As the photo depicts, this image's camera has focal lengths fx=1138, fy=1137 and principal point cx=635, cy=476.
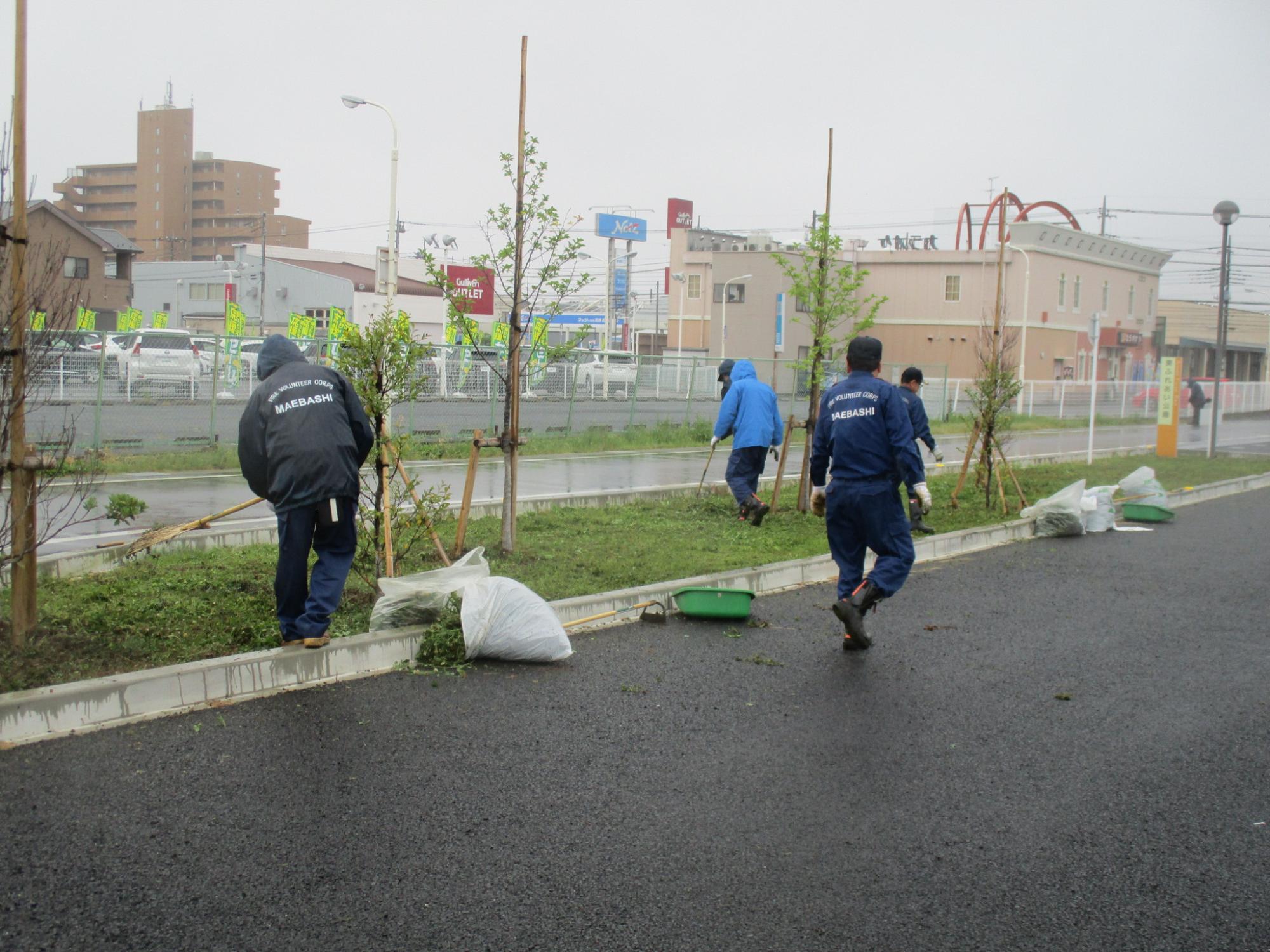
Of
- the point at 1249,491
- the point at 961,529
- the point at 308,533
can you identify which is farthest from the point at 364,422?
the point at 1249,491

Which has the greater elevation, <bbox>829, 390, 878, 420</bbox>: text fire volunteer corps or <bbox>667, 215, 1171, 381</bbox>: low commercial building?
<bbox>667, 215, 1171, 381</bbox>: low commercial building

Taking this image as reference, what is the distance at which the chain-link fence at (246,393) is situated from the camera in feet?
58.1

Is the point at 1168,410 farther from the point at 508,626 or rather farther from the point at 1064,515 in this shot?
the point at 508,626

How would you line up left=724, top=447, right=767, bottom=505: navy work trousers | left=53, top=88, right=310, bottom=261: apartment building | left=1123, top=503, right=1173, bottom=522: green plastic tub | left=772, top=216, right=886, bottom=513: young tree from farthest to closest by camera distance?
left=53, top=88, right=310, bottom=261: apartment building → left=1123, top=503, right=1173, bottom=522: green plastic tub → left=724, top=447, right=767, bottom=505: navy work trousers → left=772, top=216, right=886, bottom=513: young tree

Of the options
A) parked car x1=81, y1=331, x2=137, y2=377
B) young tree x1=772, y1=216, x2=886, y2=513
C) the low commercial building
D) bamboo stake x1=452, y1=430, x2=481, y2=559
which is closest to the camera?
bamboo stake x1=452, y1=430, x2=481, y2=559

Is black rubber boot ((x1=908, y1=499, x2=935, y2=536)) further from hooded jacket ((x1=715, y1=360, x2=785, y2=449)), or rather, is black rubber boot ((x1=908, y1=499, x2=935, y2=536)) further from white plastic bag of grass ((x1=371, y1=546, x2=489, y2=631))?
white plastic bag of grass ((x1=371, y1=546, x2=489, y2=631))

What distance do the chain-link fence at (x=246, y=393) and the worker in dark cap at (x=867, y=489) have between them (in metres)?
2.84

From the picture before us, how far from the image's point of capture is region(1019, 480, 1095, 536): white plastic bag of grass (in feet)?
41.0

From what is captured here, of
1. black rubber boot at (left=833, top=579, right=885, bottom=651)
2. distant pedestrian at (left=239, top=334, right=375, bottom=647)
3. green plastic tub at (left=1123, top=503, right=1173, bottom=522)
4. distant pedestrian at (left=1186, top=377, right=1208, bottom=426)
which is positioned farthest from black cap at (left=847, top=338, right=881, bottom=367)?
distant pedestrian at (left=1186, top=377, right=1208, bottom=426)

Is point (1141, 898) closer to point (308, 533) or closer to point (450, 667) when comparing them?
point (450, 667)

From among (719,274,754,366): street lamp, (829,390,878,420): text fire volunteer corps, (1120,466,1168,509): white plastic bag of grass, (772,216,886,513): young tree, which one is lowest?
(1120,466,1168,509): white plastic bag of grass

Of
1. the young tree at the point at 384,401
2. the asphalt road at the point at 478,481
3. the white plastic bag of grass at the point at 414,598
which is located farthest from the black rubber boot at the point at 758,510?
the white plastic bag of grass at the point at 414,598

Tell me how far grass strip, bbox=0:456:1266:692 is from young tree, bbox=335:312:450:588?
13.8 inches

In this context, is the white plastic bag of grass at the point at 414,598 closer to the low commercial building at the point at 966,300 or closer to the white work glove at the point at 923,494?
the white work glove at the point at 923,494
